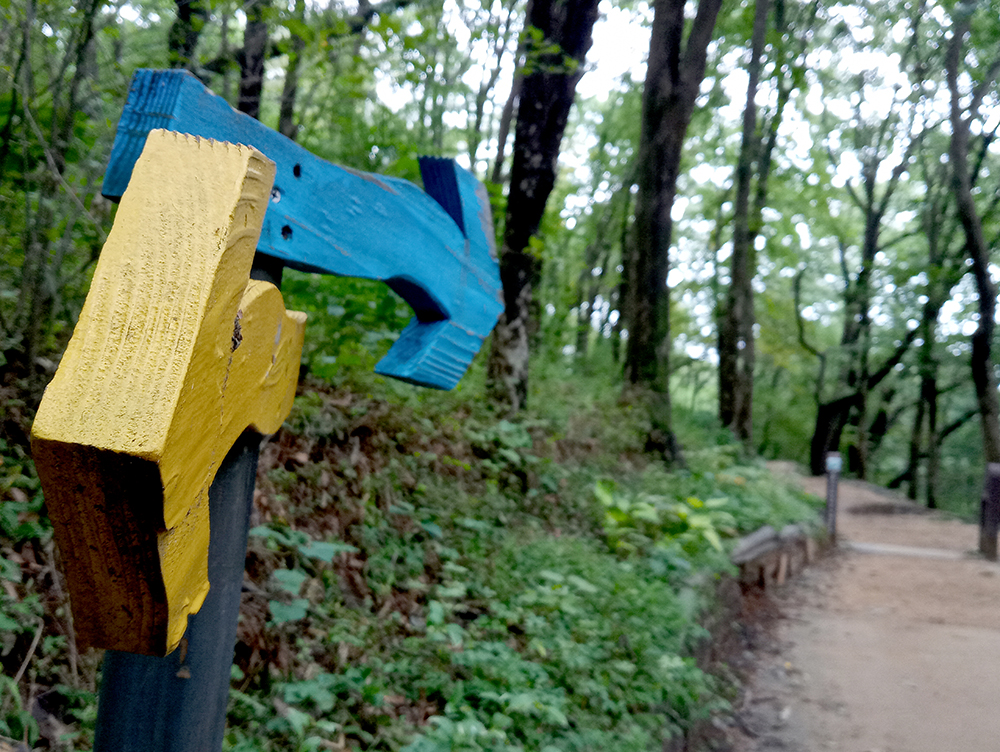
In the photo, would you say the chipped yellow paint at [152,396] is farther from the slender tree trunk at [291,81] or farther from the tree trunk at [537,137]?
the tree trunk at [537,137]

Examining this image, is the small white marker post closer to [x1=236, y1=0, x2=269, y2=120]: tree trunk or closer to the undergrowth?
the undergrowth

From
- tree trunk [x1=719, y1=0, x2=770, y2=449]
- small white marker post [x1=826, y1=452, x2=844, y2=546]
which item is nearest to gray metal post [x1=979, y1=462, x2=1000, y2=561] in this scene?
small white marker post [x1=826, y1=452, x2=844, y2=546]

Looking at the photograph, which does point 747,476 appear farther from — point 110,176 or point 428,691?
point 110,176

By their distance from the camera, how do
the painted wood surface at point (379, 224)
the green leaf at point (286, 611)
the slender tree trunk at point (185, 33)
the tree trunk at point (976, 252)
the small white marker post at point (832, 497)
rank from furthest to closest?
1. the tree trunk at point (976, 252)
2. the small white marker post at point (832, 497)
3. the slender tree trunk at point (185, 33)
4. the green leaf at point (286, 611)
5. the painted wood surface at point (379, 224)

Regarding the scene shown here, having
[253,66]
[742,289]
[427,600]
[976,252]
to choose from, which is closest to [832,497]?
[976,252]

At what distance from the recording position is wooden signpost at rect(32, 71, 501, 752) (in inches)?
27.7

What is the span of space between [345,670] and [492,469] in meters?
2.55

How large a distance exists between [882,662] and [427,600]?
147 inches

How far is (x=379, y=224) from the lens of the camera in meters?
1.37

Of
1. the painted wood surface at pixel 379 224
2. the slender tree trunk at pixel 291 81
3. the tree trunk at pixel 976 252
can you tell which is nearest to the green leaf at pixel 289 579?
the painted wood surface at pixel 379 224

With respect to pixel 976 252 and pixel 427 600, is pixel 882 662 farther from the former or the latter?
pixel 976 252

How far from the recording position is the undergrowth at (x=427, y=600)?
2.61 metres

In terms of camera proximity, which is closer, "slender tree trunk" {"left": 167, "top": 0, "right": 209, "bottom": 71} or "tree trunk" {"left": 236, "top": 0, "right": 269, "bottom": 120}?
"slender tree trunk" {"left": 167, "top": 0, "right": 209, "bottom": 71}

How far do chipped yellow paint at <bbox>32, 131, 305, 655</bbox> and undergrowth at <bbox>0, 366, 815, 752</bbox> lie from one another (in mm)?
1782
